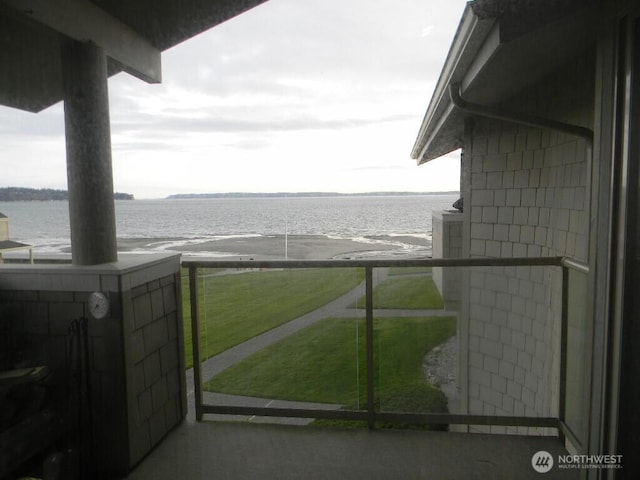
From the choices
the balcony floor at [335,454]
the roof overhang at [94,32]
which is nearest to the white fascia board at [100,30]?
the roof overhang at [94,32]

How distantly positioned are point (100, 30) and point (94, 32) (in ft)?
0.21

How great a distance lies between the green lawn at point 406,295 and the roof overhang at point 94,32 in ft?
6.23

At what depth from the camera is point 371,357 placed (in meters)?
2.76

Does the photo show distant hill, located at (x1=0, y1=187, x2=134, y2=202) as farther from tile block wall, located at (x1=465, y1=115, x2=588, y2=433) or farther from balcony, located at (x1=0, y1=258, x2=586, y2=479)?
tile block wall, located at (x1=465, y1=115, x2=588, y2=433)

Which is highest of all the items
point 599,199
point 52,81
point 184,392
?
point 52,81

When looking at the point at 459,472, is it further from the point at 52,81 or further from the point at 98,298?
the point at 52,81

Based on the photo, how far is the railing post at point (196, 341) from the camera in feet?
9.39

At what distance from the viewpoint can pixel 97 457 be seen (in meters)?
2.28

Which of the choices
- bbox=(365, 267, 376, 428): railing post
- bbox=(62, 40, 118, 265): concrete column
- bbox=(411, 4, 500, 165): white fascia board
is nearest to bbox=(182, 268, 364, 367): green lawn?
bbox=(365, 267, 376, 428): railing post

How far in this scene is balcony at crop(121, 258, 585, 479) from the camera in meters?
2.30

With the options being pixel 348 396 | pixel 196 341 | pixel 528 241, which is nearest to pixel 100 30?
pixel 196 341

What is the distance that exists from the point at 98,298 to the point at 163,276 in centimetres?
46

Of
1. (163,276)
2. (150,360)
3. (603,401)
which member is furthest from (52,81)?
(603,401)

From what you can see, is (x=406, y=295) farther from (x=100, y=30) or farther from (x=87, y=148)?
(x=100, y=30)
